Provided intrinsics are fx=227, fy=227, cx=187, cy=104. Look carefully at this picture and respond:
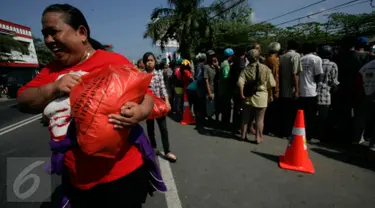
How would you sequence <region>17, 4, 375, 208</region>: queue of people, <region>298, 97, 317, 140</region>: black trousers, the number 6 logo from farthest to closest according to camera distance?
<region>298, 97, 317, 140</region>: black trousers < the number 6 logo < <region>17, 4, 375, 208</region>: queue of people

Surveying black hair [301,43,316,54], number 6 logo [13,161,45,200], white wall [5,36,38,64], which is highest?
white wall [5,36,38,64]

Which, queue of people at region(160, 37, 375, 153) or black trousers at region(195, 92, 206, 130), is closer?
queue of people at region(160, 37, 375, 153)

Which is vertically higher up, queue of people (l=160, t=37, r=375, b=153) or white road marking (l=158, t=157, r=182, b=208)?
queue of people (l=160, t=37, r=375, b=153)

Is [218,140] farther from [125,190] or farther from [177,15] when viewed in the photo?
[177,15]

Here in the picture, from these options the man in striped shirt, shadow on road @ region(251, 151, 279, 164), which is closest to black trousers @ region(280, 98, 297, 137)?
the man in striped shirt

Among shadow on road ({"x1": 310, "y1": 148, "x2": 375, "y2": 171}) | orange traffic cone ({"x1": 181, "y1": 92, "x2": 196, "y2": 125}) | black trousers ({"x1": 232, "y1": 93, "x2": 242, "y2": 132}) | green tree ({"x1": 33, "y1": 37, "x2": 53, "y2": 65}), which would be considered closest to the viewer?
shadow on road ({"x1": 310, "y1": 148, "x2": 375, "y2": 171})

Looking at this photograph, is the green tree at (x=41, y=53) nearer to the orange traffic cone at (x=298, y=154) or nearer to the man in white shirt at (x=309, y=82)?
the man in white shirt at (x=309, y=82)

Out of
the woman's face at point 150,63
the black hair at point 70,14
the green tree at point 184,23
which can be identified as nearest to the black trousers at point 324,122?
the woman's face at point 150,63

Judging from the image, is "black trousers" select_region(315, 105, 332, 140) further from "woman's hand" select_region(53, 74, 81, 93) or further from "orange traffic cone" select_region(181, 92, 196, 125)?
"woman's hand" select_region(53, 74, 81, 93)

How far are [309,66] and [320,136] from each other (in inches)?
58.9

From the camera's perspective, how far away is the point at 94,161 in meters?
1.17

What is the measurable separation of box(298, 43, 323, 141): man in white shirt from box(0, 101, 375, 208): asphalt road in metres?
0.67

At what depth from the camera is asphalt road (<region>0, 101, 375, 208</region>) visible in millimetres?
2643

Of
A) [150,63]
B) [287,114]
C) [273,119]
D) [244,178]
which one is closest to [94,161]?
[244,178]
